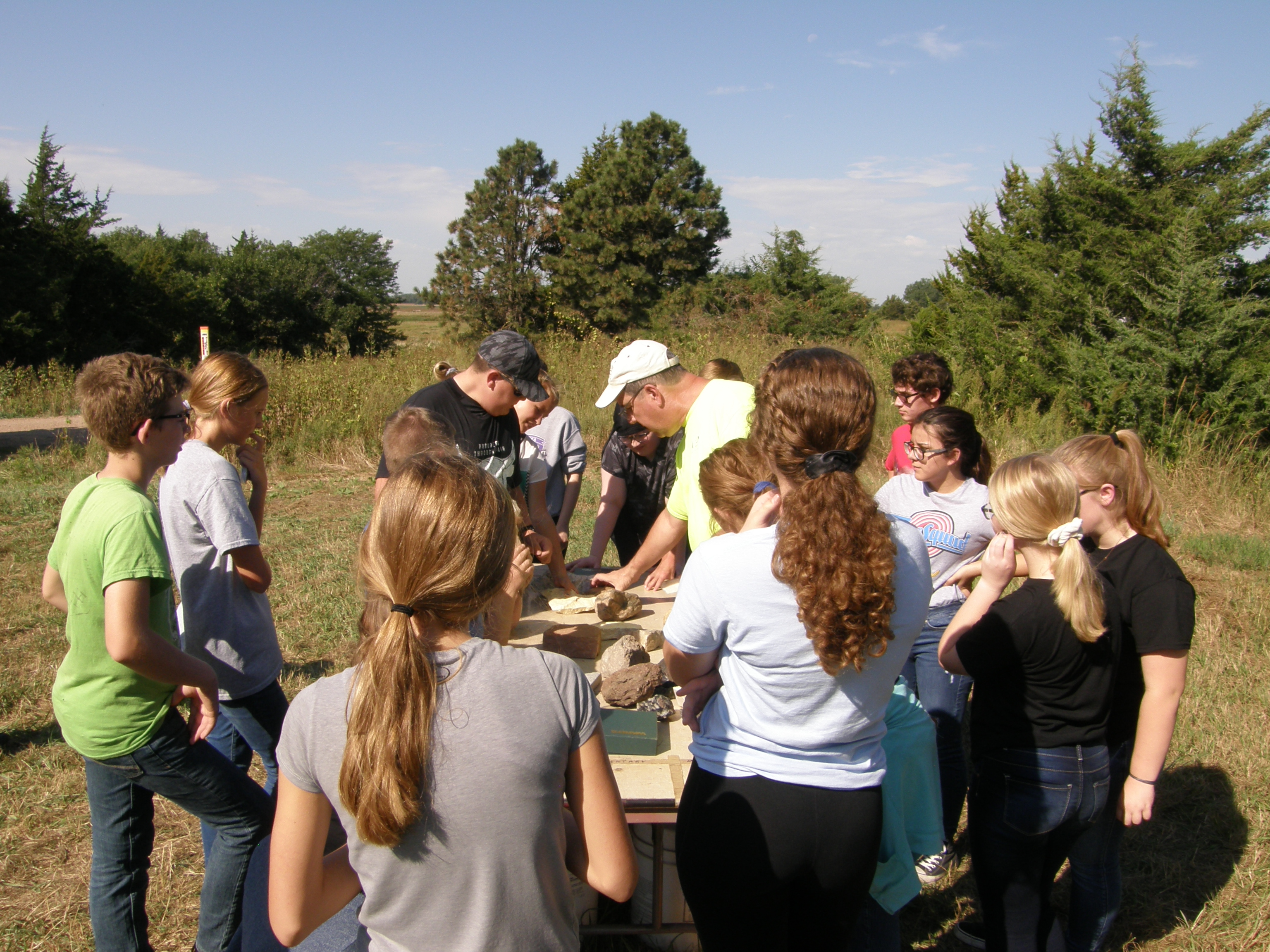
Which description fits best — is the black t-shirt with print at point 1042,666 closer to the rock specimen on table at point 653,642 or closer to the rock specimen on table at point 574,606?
the rock specimen on table at point 653,642

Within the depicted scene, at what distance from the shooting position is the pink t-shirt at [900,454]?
3.70 metres

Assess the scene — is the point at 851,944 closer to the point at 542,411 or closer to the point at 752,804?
the point at 752,804

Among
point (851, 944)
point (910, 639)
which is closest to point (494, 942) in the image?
point (910, 639)

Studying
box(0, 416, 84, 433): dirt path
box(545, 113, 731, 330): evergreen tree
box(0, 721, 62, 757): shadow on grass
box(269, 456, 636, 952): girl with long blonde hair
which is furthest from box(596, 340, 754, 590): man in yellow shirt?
box(545, 113, 731, 330): evergreen tree

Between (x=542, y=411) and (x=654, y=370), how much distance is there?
1.26m

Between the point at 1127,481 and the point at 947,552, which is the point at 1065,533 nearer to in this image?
the point at 1127,481

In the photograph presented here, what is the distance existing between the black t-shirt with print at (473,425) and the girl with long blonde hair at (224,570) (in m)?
0.85

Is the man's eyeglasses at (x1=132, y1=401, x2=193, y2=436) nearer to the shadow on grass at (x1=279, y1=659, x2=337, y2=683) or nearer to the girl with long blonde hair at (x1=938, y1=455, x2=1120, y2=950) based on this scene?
the girl with long blonde hair at (x1=938, y1=455, x2=1120, y2=950)

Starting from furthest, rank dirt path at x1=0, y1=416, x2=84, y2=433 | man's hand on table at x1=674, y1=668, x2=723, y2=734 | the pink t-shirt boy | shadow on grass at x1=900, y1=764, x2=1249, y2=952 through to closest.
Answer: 1. dirt path at x1=0, y1=416, x2=84, y2=433
2. the pink t-shirt boy
3. shadow on grass at x1=900, y1=764, x2=1249, y2=952
4. man's hand on table at x1=674, y1=668, x2=723, y2=734

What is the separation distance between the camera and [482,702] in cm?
116

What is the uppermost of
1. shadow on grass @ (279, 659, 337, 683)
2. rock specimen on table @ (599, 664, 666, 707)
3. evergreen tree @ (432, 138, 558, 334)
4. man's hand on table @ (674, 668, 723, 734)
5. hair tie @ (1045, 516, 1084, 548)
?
evergreen tree @ (432, 138, 558, 334)

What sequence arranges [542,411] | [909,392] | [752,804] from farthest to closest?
[542,411]
[909,392]
[752,804]

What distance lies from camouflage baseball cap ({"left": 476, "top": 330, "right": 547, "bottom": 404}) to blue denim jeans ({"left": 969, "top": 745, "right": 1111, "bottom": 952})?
221 cm

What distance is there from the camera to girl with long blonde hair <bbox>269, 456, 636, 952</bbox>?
112 centimetres
